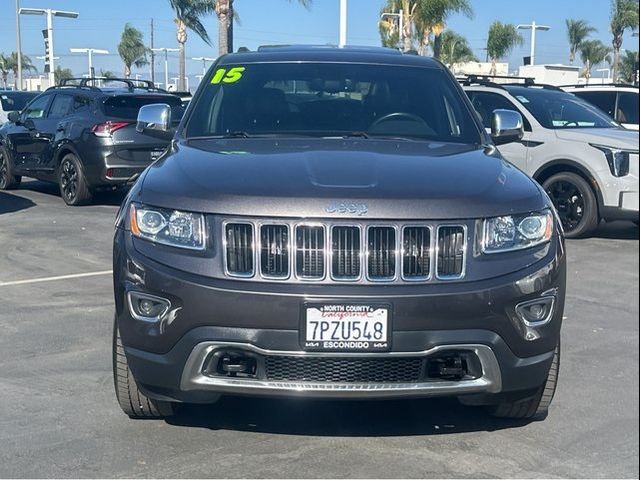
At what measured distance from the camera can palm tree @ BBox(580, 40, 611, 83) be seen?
191 ft

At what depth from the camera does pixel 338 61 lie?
5.46m

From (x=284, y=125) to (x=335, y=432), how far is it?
1823 mm

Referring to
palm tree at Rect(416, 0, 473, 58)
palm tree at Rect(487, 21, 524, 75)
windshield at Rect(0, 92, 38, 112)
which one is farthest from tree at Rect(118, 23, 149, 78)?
windshield at Rect(0, 92, 38, 112)

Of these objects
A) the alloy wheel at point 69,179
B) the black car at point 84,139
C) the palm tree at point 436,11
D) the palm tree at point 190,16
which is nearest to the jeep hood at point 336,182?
the black car at point 84,139

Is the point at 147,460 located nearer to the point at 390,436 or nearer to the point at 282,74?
the point at 390,436

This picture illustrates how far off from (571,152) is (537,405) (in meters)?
6.62

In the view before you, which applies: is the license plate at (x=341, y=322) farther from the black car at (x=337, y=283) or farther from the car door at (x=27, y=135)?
the car door at (x=27, y=135)

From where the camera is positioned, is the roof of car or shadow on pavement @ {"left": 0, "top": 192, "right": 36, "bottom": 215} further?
shadow on pavement @ {"left": 0, "top": 192, "right": 36, "bottom": 215}

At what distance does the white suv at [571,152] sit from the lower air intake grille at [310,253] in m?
6.10

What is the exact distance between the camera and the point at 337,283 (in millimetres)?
3566

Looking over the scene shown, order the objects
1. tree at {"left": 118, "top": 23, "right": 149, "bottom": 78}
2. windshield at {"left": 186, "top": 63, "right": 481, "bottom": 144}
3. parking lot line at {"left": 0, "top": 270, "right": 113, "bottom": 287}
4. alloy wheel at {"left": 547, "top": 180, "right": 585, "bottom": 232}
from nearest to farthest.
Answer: windshield at {"left": 186, "top": 63, "right": 481, "bottom": 144} → parking lot line at {"left": 0, "top": 270, "right": 113, "bottom": 287} → alloy wheel at {"left": 547, "top": 180, "right": 585, "bottom": 232} → tree at {"left": 118, "top": 23, "right": 149, "bottom": 78}

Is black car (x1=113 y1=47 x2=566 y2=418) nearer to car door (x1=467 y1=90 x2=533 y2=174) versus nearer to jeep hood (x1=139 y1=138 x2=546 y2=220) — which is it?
jeep hood (x1=139 y1=138 x2=546 y2=220)

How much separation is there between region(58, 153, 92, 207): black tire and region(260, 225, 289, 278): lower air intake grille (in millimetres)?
9104

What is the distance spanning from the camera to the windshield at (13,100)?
20844 millimetres
